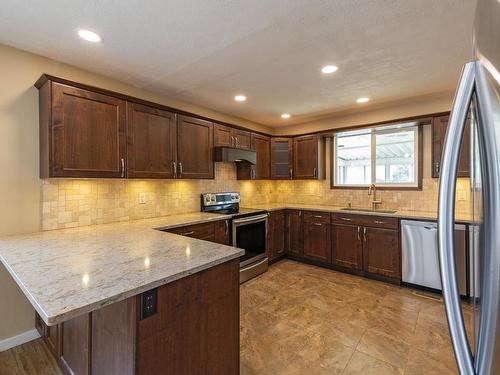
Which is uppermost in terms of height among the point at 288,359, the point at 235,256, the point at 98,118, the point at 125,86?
the point at 125,86

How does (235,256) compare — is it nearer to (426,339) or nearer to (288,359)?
(288,359)

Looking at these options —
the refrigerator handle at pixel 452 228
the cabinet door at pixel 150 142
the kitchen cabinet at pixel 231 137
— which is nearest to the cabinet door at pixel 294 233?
the kitchen cabinet at pixel 231 137

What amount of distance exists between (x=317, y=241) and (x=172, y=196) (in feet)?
7.51

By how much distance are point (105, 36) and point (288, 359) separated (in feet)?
9.34

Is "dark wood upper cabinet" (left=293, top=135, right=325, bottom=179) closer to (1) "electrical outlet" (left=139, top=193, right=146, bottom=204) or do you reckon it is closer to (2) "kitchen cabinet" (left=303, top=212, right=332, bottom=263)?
(2) "kitchen cabinet" (left=303, top=212, right=332, bottom=263)

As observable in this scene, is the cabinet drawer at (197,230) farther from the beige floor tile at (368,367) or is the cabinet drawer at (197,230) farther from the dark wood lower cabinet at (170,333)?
the beige floor tile at (368,367)

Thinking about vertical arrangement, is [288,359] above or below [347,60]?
below

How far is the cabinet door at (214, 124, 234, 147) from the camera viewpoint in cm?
359

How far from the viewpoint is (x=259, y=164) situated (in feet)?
14.4

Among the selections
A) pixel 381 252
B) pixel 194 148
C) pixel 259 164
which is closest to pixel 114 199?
pixel 194 148

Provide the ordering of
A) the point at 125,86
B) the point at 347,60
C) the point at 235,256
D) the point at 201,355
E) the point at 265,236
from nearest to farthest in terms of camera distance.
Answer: the point at 201,355 → the point at 235,256 → the point at 347,60 → the point at 125,86 → the point at 265,236

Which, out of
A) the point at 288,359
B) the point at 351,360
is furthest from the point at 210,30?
the point at 351,360

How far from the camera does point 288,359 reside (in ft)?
6.42

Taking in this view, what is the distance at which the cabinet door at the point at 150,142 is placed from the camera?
261 centimetres
